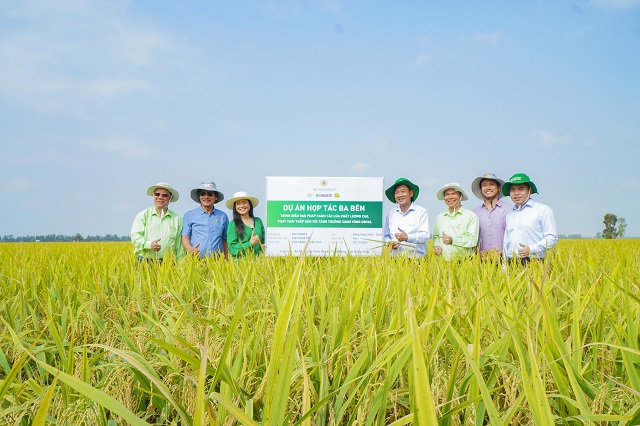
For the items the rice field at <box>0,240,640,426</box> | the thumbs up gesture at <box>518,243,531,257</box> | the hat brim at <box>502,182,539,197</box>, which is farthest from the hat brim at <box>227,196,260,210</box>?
the rice field at <box>0,240,640,426</box>

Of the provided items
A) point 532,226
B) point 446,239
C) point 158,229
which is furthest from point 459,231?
point 158,229

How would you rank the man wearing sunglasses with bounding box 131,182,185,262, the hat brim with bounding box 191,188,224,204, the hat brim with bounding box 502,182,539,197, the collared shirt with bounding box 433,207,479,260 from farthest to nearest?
the hat brim with bounding box 191,188,224,204 < the man wearing sunglasses with bounding box 131,182,185,262 < the collared shirt with bounding box 433,207,479,260 < the hat brim with bounding box 502,182,539,197

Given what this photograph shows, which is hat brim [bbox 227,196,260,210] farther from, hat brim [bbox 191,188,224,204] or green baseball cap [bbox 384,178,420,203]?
green baseball cap [bbox 384,178,420,203]

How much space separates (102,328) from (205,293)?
728mm

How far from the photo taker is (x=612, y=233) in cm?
5884

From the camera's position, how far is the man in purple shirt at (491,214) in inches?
215

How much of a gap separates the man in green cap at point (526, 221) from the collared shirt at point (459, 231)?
0.40m

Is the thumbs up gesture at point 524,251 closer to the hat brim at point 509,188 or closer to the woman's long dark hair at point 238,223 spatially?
the hat brim at point 509,188

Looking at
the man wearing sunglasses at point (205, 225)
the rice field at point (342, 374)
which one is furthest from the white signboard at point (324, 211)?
the rice field at point (342, 374)

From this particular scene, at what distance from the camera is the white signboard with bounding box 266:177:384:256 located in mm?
6129

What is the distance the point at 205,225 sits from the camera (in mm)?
5945

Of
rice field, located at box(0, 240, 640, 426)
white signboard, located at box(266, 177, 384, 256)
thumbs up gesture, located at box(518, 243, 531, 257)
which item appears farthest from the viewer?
white signboard, located at box(266, 177, 384, 256)

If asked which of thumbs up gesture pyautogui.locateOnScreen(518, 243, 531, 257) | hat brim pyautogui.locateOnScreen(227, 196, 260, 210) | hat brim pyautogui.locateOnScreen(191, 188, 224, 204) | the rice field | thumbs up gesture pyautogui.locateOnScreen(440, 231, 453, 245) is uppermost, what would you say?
hat brim pyautogui.locateOnScreen(191, 188, 224, 204)

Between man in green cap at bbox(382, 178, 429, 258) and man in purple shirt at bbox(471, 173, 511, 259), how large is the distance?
64 cm
